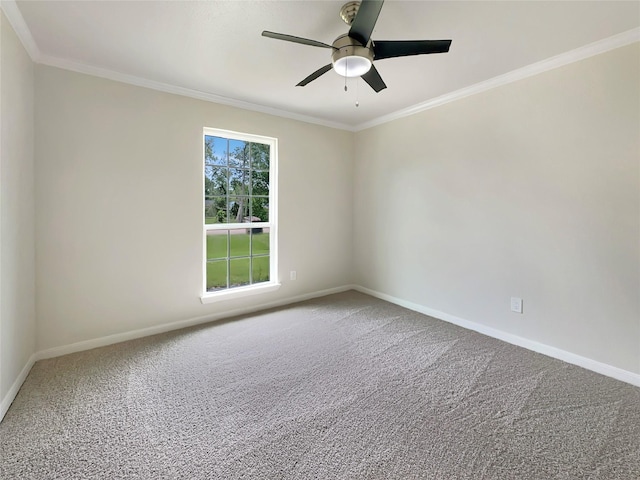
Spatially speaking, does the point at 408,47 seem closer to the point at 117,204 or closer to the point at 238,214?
the point at 238,214

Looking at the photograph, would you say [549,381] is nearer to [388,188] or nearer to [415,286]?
[415,286]

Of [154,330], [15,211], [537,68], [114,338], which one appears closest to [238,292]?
[154,330]

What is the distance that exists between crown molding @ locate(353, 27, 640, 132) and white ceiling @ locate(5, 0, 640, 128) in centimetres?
5

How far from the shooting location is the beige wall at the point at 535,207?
2.16 meters

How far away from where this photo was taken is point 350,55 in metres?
1.71

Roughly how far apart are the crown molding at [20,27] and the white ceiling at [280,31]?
2 cm

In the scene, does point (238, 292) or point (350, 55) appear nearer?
point (350, 55)

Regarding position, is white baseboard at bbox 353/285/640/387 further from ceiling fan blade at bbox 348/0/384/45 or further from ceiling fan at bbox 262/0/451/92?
ceiling fan blade at bbox 348/0/384/45

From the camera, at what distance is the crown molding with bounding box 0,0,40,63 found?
5.78ft

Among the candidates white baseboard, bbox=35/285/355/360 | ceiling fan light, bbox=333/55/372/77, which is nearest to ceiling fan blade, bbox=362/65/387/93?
ceiling fan light, bbox=333/55/372/77

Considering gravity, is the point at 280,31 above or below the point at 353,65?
above

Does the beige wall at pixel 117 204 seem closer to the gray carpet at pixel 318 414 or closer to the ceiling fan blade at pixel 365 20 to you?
the gray carpet at pixel 318 414

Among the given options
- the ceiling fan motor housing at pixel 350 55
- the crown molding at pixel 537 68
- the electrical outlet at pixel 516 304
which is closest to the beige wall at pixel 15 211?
the ceiling fan motor housing at pixel 350 55

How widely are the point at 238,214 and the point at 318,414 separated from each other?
2.46 metres
